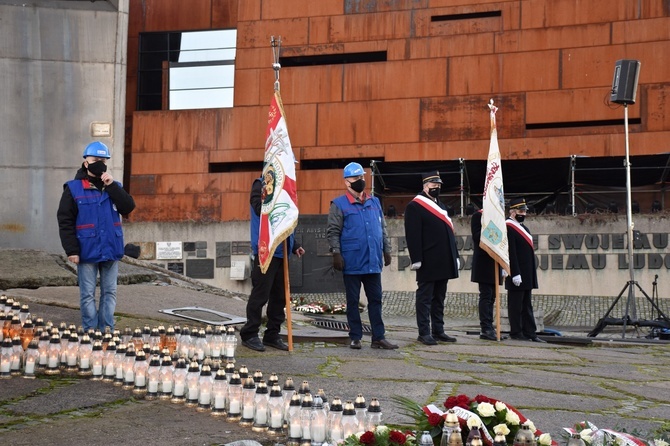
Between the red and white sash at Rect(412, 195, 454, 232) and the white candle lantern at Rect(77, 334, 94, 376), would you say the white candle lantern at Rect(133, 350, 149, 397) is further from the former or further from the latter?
the red and white sash at Rect(412, 195, 454, 232)

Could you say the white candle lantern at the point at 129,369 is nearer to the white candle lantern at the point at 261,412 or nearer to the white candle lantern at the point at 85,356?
the white candle lantern at the point at 85,356

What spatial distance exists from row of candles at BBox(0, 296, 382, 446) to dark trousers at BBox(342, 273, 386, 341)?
2.07m

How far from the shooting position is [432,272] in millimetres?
10406

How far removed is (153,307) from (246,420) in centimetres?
564

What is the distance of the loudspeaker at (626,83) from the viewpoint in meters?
16.8

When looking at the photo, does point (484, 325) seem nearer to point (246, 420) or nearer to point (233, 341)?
point (233, 341)

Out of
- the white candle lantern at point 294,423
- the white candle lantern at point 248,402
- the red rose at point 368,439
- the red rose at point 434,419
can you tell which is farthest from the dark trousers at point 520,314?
the red rose at point 368,439

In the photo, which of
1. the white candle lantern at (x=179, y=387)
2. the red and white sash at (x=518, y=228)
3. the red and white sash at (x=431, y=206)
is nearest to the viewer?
the white candle lantern at (x=179, y=387)

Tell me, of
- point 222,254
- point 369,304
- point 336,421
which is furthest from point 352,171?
point 222,254

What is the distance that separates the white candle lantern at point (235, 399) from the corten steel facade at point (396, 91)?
21.3 meters

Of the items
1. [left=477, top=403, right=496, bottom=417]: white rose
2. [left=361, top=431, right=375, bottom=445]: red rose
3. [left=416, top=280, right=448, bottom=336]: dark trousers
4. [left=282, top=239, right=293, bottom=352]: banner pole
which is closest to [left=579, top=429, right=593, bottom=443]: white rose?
[left=477, top=403, right=496, bottom=417]: white rose

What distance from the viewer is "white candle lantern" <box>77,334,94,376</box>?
21.0 feet

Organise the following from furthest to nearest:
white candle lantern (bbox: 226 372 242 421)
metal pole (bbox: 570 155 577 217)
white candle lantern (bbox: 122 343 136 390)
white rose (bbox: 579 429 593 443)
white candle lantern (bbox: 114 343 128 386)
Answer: metal pole (bbox: 570 155 577 217) < white candle lantern (bbox: 114 343 128 386) < white candle lantern (bbox: 122 343 136 390) < white candle lantern (bbox: 226 372 242 421) < white rose (bbox: 579 429 593 443)

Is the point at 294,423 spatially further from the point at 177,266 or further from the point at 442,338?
the point at 177,266
